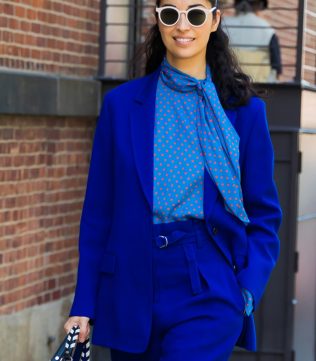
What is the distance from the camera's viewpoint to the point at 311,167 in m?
8.05

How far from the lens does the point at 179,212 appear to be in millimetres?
3713

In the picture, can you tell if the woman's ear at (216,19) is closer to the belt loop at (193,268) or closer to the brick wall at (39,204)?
the belt loop at (193,268)

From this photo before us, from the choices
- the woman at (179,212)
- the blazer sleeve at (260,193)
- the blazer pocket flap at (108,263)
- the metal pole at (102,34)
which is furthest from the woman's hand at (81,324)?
the metal pole at (102,34)

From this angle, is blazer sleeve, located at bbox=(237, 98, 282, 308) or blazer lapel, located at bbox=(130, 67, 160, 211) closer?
blazer lapel, located at bbox=(130, 67, 160, 211)

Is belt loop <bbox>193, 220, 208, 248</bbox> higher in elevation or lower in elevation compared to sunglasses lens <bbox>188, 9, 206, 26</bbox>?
lower

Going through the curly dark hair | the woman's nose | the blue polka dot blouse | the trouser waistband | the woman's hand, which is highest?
the woman's nose

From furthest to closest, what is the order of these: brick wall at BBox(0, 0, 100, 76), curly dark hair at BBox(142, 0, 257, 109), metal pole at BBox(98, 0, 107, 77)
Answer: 1. metal pole at BBox(98, 0, 107, 77)
2. brick wall at BBox(0, 0, 100, 76)
3. curly dark hair at BBox(142, 0, 257, 109)

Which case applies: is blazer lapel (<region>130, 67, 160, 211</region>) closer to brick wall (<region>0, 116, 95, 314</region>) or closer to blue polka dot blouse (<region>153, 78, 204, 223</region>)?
blue polka dot blouse (<region>153, 78, 204, 223</region>)

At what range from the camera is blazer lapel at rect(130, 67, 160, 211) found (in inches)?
147

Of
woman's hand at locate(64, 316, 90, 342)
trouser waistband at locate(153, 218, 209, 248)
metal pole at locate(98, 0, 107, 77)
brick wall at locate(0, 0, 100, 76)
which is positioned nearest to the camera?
trouser waistband at locate(153, 218, 209, 248)

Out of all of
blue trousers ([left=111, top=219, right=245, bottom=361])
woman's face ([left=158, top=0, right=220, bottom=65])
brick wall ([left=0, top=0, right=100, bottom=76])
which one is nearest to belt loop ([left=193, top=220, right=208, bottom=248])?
blue trousers ([left=111, top=219, right=245, bottom=361])

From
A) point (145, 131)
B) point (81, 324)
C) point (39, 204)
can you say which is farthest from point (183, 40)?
point (39, 204)

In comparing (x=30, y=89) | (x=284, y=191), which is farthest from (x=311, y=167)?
(x=30, y=89)

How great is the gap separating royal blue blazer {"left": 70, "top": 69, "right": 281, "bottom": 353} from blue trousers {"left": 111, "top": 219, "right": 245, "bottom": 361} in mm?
38
